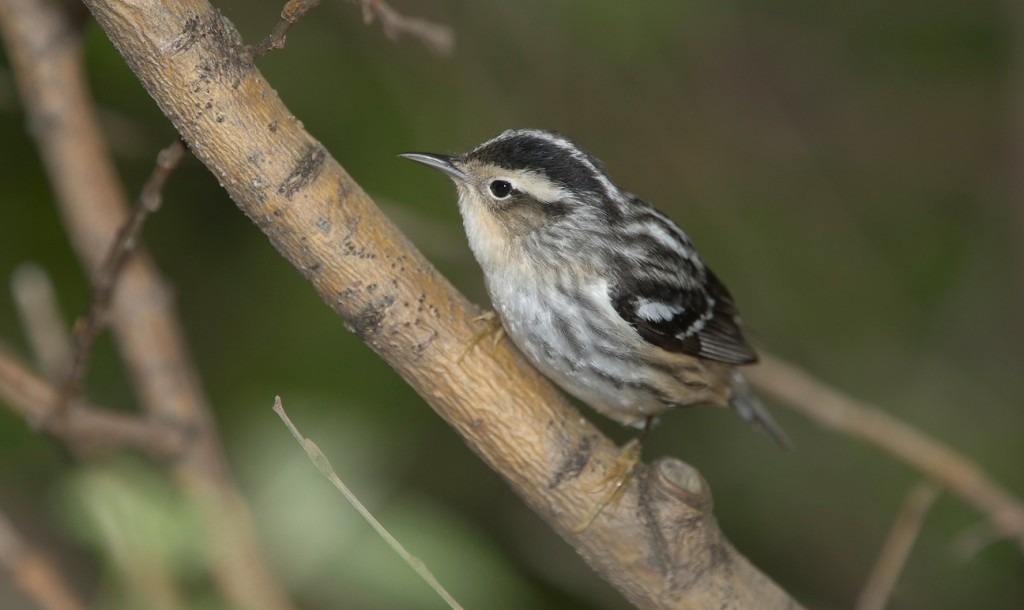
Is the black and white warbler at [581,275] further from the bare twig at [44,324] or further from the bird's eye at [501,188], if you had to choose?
the bare twig at [44,324]

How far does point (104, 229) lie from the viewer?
4.19 meters

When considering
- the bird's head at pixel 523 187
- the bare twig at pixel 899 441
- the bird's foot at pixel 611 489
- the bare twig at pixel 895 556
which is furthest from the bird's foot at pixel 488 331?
the bare twig at pixel 899 441

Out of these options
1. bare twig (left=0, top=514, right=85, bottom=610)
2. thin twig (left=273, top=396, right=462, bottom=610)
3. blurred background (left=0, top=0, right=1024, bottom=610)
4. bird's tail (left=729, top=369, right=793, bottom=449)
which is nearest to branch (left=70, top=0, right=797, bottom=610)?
thin twig (left=273, top=396, right=462, bottom=610)

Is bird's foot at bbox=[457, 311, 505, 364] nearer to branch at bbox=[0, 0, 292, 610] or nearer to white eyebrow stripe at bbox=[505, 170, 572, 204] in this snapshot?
white eyebrow stripe at bbox=[505, 170, 572, 204]

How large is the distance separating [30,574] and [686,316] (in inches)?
101

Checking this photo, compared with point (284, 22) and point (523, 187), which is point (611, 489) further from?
point (284, 22)

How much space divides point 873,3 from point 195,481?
5.48m

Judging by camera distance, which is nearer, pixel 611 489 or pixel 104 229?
pixel 611 489

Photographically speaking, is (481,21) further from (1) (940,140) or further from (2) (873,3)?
(1) (940,140)

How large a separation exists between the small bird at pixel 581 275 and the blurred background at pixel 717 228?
0.94 metres

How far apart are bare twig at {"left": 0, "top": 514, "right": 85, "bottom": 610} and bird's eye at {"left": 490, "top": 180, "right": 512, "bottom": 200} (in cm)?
204

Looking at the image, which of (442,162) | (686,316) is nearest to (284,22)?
(442,162)

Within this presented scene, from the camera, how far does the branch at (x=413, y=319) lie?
2.79 metres

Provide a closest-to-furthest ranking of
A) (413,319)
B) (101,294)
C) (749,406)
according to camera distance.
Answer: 1. (413,319)
2. (101,294)
3. (749,406)
